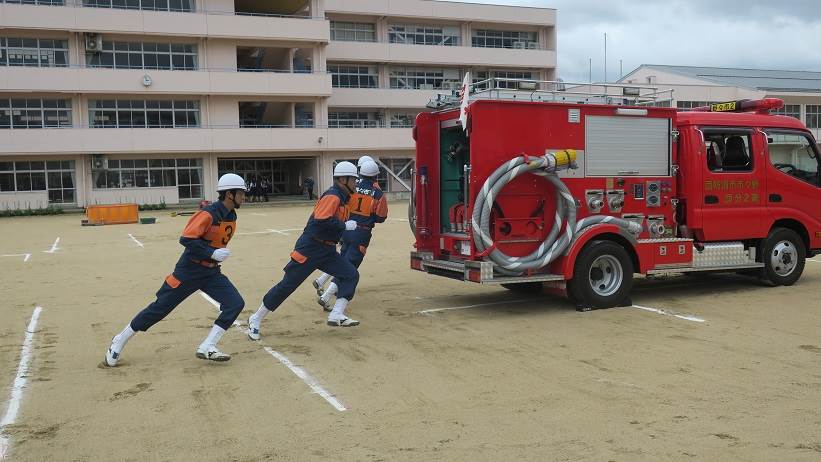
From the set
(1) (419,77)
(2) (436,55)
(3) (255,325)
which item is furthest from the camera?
(1) (419,77)

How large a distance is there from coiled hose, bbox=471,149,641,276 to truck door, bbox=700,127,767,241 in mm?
1682

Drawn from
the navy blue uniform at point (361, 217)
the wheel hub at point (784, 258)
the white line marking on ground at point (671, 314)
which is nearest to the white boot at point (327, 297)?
the navy blue uniform at point (361, 217)

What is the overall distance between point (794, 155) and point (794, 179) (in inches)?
15.7

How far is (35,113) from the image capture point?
39.6 meters

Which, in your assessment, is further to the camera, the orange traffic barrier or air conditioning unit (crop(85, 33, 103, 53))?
air conditioning unit (crop(85, 33, 103, 53))

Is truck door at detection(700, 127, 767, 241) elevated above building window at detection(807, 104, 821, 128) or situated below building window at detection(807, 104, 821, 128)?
below

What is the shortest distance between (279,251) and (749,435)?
44.1 ft

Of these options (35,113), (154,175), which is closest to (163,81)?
(154,175)

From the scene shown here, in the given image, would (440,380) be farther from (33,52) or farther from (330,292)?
(33,52)

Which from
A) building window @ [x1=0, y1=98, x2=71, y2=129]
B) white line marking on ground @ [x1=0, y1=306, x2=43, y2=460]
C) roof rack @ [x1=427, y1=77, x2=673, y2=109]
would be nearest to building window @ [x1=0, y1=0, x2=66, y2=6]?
building window @ [x1=0, y1=98, x2=71, y2=129]

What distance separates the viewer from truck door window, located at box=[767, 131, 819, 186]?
10.7 m

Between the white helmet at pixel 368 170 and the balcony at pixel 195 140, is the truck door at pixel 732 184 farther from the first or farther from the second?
the balcony at pixel 195 140

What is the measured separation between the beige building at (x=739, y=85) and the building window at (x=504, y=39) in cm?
833

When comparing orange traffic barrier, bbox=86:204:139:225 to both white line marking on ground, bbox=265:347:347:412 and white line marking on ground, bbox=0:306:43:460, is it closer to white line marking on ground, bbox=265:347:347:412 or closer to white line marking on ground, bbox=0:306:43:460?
white line marking on ground, bbox=0:306:43:460
